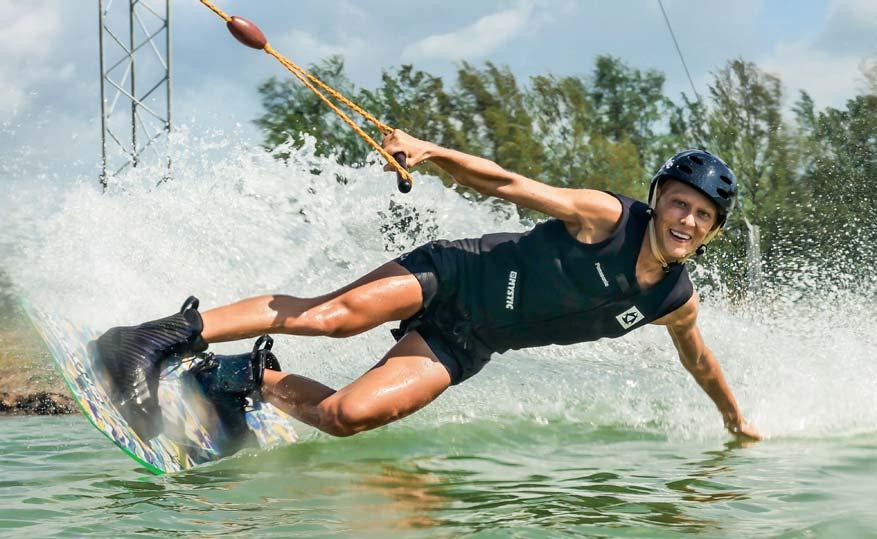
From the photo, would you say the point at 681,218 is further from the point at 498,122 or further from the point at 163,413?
the point at 498,122

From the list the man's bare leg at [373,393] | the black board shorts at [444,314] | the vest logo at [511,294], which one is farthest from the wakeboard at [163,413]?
the vest logo at [511,294]

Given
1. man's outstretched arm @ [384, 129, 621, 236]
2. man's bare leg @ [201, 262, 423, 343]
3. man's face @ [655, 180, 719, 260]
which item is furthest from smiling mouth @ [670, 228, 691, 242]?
man's bare leg @ [201, 262, 423, 343]

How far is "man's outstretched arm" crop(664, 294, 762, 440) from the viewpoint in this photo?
504 centimetres

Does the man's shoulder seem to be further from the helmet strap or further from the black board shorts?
the black board shorts

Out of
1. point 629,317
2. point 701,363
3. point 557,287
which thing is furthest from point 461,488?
point 701,363

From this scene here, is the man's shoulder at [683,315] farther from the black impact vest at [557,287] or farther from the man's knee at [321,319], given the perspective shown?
the man's knee at [321,319]

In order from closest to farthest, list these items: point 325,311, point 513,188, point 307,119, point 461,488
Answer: point 461,488 < point 513,188 < point 325,311 < point 307,119

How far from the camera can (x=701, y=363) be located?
5.35m

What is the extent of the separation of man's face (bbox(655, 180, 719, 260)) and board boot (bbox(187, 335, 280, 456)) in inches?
78.3

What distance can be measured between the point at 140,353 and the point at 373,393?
1022mm

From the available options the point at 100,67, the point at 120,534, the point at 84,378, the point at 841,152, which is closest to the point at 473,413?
the point at 84,378

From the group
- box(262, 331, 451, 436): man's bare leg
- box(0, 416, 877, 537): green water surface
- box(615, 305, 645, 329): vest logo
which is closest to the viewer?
box(0, 416, 877, 537): green water surface

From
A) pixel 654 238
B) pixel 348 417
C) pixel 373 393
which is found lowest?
pixel 348 417

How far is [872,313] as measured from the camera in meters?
9.98
